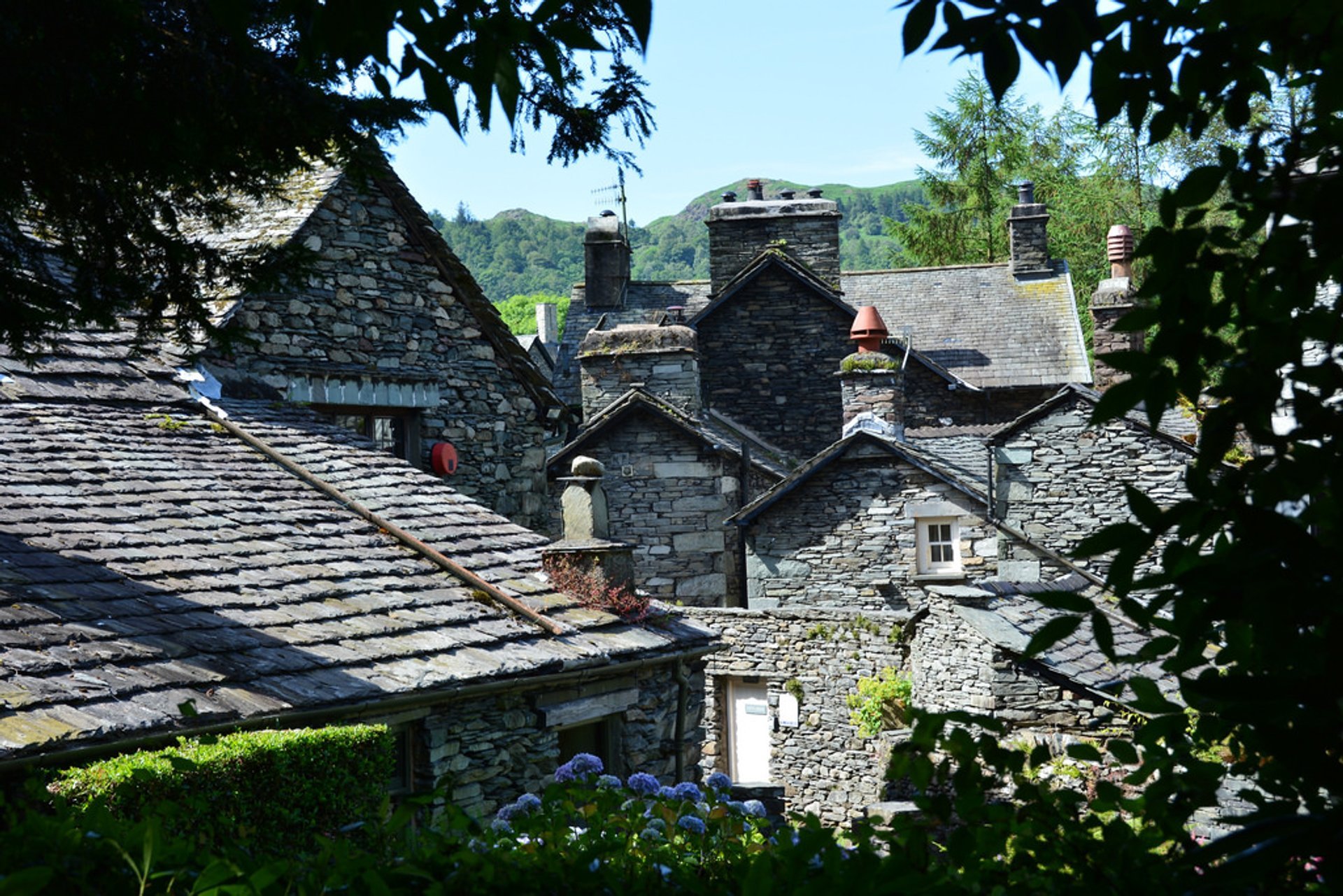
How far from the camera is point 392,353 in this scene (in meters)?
12.7

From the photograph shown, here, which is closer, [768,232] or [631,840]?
[631,840]

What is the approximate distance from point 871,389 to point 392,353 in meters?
7.82

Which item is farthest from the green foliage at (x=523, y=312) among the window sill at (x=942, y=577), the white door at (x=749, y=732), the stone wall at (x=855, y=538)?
the window sill at (x=942, y=577)

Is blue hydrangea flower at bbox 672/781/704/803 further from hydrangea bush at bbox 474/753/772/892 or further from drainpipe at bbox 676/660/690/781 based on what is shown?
drainpipe at bbox 676/660/690/781

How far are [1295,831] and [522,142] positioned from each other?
4.44 m

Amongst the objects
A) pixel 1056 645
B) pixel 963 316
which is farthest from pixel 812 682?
pixel 963 316

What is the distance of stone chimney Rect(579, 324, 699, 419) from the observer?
18375 millimetres

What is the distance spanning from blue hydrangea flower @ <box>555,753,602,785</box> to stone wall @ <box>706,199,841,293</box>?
18.7m

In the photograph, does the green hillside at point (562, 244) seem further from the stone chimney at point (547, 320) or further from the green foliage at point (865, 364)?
the green foliage at point (865, 364)

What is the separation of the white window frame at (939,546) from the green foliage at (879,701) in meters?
1.74

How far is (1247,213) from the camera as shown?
77.2 inches

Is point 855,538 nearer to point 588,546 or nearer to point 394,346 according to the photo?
point 394,346

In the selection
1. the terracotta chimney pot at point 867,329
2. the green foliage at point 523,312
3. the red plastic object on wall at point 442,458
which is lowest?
the red plastic object on wall at point 442,458

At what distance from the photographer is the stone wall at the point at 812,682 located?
16.2 meters
